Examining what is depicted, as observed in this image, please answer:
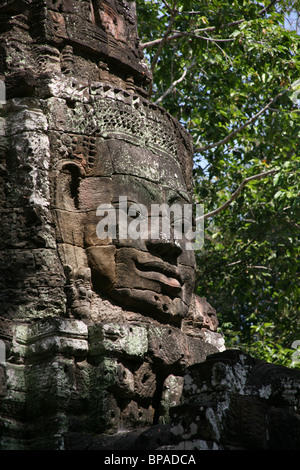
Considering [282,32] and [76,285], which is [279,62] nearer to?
[282,32]

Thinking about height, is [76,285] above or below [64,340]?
above

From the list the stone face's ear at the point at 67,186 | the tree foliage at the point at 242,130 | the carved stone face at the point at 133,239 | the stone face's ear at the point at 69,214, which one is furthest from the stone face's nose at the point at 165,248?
the tree foliage at the point at 242,130

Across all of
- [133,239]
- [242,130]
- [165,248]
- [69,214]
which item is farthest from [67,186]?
[242,130]

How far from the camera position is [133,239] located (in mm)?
6762

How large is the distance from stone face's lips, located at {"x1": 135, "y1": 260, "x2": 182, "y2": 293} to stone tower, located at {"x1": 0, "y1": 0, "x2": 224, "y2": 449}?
12 mm

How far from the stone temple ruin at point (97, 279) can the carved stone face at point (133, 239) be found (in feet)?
0.04

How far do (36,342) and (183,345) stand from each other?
136cm

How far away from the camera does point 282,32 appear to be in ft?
38.0

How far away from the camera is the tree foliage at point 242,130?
38.5 feet

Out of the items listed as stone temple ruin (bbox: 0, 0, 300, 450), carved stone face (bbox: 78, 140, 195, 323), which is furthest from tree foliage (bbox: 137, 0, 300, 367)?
carved stone face (bbox: 78, 140, 195, 323)

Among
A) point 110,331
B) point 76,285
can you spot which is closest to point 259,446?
point 110,331

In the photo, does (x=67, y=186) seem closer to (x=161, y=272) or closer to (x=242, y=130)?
(x=161, y=272)

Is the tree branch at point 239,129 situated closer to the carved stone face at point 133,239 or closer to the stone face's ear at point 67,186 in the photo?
the carved stone face at point 133,239

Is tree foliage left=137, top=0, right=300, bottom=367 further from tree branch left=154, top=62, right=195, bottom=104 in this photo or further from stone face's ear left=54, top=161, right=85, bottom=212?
stone face's ear left=54, top=161, right=85, bottom=212
